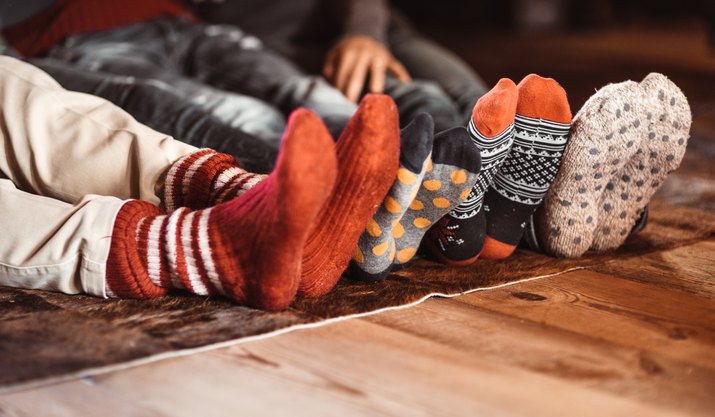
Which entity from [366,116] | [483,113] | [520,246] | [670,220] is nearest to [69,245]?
[366,116]

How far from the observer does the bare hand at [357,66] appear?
1.29 meters

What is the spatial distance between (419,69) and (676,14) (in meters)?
4.75

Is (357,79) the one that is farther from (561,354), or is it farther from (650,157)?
(561,354)

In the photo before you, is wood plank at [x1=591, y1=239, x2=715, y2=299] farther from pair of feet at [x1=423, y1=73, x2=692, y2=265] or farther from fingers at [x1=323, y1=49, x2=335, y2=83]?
fingers at [x1=323, y1=49, x2=335, y2=83]

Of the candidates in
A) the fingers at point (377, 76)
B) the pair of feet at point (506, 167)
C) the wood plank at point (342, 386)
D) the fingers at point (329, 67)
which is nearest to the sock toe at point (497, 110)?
the pair of feet at point (506, 167)

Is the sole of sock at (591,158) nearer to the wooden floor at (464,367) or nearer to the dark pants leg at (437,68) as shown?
the wooden floor at (464,367)

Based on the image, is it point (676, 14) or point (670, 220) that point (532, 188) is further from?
point (676, 14)

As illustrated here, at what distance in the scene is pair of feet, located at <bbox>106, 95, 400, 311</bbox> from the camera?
2.07ft

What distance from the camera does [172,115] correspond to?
0.99 meters

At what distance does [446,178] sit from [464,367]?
0.21m

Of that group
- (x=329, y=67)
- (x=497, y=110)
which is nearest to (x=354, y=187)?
(x=497, y=110)

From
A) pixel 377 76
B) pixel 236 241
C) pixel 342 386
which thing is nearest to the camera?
pixel 342 386

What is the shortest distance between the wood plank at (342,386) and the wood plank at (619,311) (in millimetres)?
113

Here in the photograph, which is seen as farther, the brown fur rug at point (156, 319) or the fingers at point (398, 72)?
the fingers at point (398, 72)
